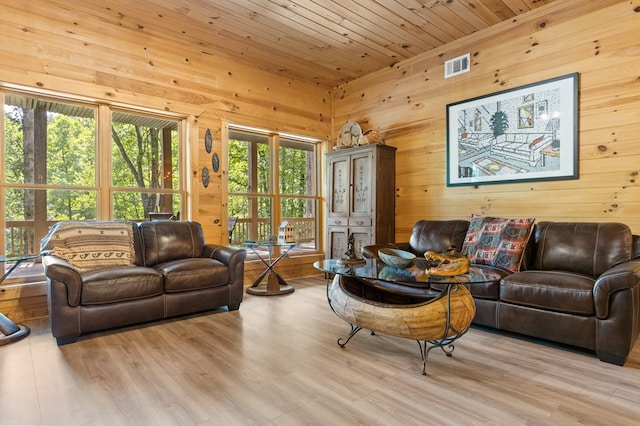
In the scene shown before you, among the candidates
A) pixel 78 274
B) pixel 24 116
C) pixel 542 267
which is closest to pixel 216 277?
pixel 78 274

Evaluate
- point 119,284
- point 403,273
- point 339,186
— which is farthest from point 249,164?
point 403,273

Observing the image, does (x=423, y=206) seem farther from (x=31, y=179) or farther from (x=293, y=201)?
(x=31, y=179)

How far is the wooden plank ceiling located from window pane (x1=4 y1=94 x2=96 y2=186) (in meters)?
1.03

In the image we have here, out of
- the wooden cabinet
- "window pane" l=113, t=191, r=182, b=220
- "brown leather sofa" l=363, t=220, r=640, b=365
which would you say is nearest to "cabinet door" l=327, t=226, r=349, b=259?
the wooden cabinet

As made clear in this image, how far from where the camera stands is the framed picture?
135 inches

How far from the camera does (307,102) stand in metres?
5.60

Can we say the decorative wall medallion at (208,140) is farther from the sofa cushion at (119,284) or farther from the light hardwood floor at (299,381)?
the light hardwood floor at (299,381)

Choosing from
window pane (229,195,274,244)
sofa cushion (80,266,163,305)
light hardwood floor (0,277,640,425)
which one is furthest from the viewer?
window pane (229,195,274,244)

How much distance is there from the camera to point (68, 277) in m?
2.69

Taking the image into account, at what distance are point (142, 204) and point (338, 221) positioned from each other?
2455mm

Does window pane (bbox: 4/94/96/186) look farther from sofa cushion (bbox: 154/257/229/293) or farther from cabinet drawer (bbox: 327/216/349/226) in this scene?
cabinet drawer (bbox: 327/216/349/226)

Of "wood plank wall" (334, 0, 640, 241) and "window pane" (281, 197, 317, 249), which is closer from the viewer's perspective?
"wood plank wall" (334, 0, 640, 241)

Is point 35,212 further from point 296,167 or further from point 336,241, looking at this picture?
point 336,241

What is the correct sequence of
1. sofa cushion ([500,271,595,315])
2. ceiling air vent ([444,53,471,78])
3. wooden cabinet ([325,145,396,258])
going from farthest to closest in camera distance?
1. wooden cabinet ([325,145,396,258])
2. ceiling air vent ([444,53,471,78])
3. sofa cushion ([500,271,595,315])
